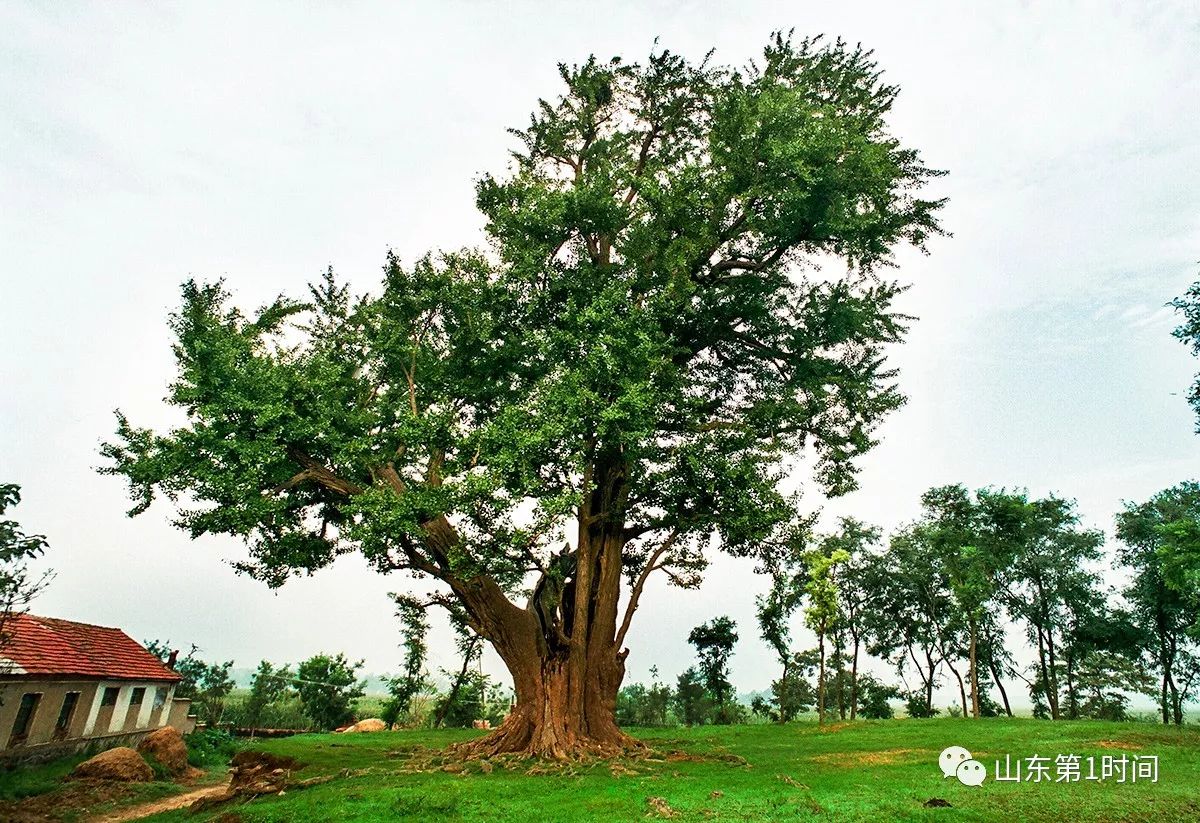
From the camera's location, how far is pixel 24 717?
1903 centimetres

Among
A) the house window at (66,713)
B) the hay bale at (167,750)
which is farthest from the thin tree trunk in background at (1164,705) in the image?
the house window at (66,713)

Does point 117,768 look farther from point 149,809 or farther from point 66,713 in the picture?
point 66,713

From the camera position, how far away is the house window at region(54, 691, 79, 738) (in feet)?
66.7

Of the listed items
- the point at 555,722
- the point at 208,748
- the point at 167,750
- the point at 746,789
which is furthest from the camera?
the point at 208,748

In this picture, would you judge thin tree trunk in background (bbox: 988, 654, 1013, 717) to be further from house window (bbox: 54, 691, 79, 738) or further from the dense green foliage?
house window (bbox: 54, 691, 79, 738)

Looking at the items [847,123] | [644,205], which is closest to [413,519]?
[644,205]

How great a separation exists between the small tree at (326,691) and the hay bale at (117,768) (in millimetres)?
20596

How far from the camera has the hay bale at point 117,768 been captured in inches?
666

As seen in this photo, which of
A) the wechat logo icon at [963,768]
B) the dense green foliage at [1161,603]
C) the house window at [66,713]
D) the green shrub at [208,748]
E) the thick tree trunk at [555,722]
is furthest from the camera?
the dense green foliage at [1161,603]

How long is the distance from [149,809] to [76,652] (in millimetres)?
11226

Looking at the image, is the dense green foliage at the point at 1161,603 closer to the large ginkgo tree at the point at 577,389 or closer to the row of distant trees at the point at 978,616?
the row of distant trees at the point at 978,616

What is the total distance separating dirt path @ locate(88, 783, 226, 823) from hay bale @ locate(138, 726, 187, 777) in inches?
109

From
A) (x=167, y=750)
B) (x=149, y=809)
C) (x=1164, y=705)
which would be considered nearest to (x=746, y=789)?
(x=149, y=809)

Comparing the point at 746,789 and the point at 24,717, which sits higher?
the point at 746,789
